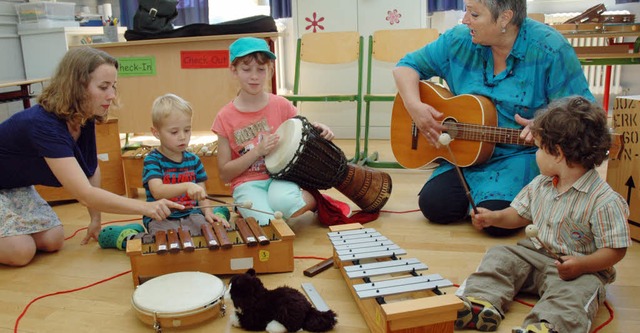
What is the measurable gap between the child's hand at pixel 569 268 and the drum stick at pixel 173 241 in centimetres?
120

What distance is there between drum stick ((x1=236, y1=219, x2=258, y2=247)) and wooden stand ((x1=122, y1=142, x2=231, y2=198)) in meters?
1.00

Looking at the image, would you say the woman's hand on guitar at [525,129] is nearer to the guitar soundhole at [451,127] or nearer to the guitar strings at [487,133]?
the guitar strings at [487,133]

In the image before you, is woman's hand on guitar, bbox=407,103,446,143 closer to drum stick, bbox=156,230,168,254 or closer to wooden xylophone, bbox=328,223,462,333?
wooden xylophone, bbox=328,223,462,333

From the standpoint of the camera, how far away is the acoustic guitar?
236 cm

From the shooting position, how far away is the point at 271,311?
158cm

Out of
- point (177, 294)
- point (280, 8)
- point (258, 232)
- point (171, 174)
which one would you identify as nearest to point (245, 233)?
point (258, 232)

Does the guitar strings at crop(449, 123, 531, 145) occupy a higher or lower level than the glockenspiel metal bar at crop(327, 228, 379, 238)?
higher

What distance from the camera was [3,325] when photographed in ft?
5.62

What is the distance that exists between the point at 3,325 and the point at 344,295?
1112mm

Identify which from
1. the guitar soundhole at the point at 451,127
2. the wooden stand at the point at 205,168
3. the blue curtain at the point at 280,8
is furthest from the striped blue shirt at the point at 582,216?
the blue curtain at the point at 280,8

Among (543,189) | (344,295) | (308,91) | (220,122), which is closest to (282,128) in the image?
(220,122)

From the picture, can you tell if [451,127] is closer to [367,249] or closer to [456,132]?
[456,132]

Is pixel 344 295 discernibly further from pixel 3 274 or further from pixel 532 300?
pixel 3 274

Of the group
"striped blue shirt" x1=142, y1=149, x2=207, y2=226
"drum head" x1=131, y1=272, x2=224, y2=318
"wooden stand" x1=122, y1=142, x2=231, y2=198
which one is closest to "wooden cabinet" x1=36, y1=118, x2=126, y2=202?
"wooden stand" x1=122, y1=142, x2=231, y2=198
